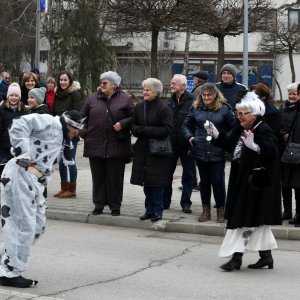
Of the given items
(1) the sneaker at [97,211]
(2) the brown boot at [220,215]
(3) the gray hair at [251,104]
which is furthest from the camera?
(1) the sneaker at [97,211]

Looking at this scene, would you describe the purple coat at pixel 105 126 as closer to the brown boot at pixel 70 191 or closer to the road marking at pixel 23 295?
the brown boot at pixel 70 191

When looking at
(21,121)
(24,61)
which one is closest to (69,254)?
(21,121)

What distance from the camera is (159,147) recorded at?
32.9ft

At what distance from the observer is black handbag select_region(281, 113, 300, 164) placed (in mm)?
10008

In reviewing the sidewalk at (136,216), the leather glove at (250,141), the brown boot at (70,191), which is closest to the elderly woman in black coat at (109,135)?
the sidewalk at (136,216)

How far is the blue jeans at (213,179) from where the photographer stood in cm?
1002

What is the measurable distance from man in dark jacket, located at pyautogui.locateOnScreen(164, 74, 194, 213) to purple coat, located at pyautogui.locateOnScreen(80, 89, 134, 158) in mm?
730

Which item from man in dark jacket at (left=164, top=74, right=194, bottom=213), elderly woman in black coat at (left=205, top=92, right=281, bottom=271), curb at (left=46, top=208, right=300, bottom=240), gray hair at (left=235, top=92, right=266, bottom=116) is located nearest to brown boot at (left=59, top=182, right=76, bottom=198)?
curb at (left=46, top=208, right=300, bottom=240)

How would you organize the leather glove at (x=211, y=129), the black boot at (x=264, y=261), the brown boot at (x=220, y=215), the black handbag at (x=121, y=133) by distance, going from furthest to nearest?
the black handbag at (x=121, y=133) → the brown boot at (x=220, y=215) → the leather glove at (x=211, y=129) → the black boot at (x=264, y=261)

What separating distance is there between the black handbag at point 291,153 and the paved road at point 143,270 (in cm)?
110

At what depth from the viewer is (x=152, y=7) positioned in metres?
21.5

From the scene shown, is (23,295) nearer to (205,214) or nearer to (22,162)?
(22,162)

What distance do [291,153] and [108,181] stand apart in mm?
2504

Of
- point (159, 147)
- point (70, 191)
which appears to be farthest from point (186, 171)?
point (70, 191)
